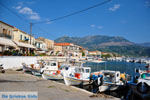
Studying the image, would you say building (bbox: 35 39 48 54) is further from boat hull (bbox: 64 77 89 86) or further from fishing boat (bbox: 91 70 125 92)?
fishing boat (bbox: 91 70 125 92)

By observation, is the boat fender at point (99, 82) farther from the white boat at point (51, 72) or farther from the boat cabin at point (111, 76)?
the white boat at point (51, 72)

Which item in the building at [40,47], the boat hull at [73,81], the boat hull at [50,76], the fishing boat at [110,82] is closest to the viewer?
the fishing boat at [110,82]

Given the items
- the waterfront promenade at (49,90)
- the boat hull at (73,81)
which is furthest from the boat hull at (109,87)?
the waterfront promenade at (49,90)

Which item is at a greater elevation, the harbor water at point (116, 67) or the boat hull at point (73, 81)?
the boat hull at point (73, 81)

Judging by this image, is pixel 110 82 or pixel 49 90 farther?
pixel 110 82

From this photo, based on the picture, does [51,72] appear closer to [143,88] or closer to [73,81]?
[73,81]

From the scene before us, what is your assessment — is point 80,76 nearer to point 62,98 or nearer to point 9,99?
point 62,98

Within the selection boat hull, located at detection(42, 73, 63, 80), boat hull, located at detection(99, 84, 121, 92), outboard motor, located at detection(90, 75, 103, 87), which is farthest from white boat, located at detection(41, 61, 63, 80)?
boat hull, located at detection(99, 84, 121, 92)

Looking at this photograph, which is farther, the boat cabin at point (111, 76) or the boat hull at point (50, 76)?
the boat hull at point (50, 76)

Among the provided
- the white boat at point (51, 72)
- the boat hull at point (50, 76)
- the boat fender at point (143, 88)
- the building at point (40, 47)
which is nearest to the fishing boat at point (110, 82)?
the boat fender at point (143, 88)

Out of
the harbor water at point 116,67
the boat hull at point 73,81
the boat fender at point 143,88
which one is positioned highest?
the boat fender at point 143,88

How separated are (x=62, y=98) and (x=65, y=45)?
108 m

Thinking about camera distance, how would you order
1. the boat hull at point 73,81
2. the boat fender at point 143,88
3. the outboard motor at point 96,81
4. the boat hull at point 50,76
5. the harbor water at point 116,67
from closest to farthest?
the boat fender at point 143,88 → the boat hull at point 73,81 → the outboard motor at point 96,81 → the boat hull at point 50,76 → the harbor water at point 116,67

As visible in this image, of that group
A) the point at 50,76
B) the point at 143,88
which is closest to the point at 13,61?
the point at 50,76
